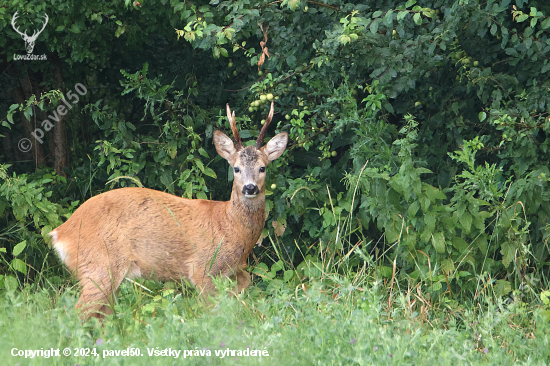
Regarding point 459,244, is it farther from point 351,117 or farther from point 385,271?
point 351,117

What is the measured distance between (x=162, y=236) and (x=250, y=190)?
2.34 feet

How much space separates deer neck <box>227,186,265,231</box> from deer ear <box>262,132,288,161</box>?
35 centimetres

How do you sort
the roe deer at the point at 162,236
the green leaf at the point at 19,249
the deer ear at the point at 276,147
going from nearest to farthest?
the roe deer at the point at 162,236
the green leaf at the point at 19,249
the deer ear at the point at 276,147

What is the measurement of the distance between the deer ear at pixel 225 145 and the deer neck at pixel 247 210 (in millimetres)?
353

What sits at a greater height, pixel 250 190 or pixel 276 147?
pixel 276 147

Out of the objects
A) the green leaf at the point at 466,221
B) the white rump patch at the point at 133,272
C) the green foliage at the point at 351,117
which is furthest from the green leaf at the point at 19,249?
the green leaf at the point at 466,221

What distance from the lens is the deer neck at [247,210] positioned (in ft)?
15.5

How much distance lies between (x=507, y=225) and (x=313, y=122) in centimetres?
161

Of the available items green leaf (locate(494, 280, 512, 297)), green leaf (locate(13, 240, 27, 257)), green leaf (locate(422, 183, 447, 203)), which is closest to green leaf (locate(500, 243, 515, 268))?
green leaf (locate(494, 280, 512, 297))

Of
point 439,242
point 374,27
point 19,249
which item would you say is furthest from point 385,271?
point 19,249

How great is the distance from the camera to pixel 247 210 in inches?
187

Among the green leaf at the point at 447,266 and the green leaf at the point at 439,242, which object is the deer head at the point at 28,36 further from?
the green leaf at the point at 447,266

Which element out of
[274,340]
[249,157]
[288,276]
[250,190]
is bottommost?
[288,276]

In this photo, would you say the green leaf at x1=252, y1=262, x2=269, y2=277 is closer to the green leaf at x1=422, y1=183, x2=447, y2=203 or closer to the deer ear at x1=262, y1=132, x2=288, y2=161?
the deer ear at x1=262, y1=132, x2=288, y2=161
